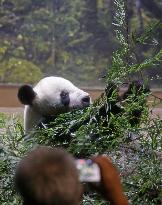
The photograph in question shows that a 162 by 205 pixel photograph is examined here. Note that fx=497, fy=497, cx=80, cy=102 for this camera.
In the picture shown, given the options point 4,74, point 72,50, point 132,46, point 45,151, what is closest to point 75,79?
point 72,50

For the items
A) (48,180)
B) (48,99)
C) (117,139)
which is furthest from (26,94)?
(48,180)

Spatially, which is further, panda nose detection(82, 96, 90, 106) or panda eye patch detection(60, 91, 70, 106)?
panda eye patch detection(60, 91, 70, 106)

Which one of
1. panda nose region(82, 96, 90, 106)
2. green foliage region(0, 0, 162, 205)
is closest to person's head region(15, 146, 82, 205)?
green foliage region(0, 0, 162, 205)

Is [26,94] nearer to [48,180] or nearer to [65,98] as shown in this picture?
[65,98]

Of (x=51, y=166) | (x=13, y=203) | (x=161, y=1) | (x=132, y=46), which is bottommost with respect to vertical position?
(x=13, y=203)

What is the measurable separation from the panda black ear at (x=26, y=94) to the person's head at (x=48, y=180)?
1630 mm

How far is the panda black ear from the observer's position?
2.56 m

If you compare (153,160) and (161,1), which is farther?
(161,1)

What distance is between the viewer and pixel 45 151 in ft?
3.15

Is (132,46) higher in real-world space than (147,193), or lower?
higher

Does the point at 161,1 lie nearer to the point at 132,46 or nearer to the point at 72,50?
the point at 72,50

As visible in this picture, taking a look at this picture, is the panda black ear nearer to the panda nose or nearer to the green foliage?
the panda nose

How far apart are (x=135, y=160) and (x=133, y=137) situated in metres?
0.10

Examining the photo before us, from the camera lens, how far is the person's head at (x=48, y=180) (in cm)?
91
